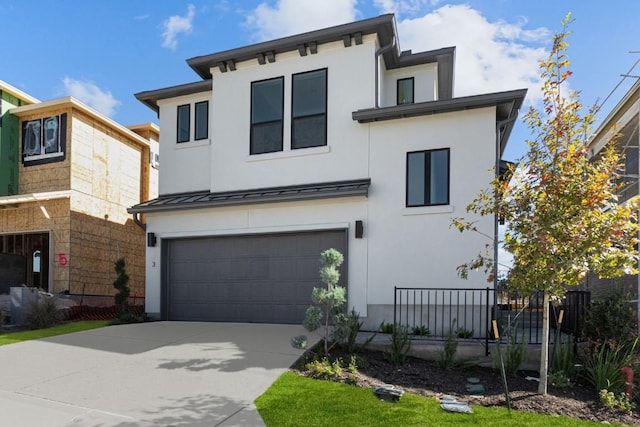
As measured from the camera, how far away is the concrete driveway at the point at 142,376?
16.7ft

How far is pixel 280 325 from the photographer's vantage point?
34.8 ft

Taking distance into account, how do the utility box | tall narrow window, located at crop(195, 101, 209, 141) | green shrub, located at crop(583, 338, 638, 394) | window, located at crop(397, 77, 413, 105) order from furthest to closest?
1. tall narrow window, located at crop(195, 101, 209, 141)
2. window, located at crop(397, 77, 413, 105)
3. the utility box
4. green shrub, located at crop(583, 338, 638, 394)

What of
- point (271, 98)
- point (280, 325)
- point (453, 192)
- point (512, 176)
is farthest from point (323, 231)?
point (512, 176)

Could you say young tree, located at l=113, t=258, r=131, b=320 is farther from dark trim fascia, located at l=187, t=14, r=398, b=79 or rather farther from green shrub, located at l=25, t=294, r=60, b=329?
dark trim fascia, located at l=187, t=14, r=398, b=79

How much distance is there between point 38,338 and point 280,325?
5.28 metres

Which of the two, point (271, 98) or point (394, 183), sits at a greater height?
point (271, 98)

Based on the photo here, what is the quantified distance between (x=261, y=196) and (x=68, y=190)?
8.58 metres

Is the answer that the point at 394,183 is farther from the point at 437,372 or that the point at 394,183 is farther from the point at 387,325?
the point at 437,372

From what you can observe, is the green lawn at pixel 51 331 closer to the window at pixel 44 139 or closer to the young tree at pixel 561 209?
the window at pixel 44 139

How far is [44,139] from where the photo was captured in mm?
16234

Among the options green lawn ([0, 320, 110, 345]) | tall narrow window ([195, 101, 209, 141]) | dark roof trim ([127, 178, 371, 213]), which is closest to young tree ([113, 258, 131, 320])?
green lawn ([0, 320, 110, 345])

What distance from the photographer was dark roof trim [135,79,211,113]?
1281cm

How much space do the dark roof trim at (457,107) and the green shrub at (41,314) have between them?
9299 millimetres

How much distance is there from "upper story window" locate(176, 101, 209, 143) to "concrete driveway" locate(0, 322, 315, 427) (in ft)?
19.6
